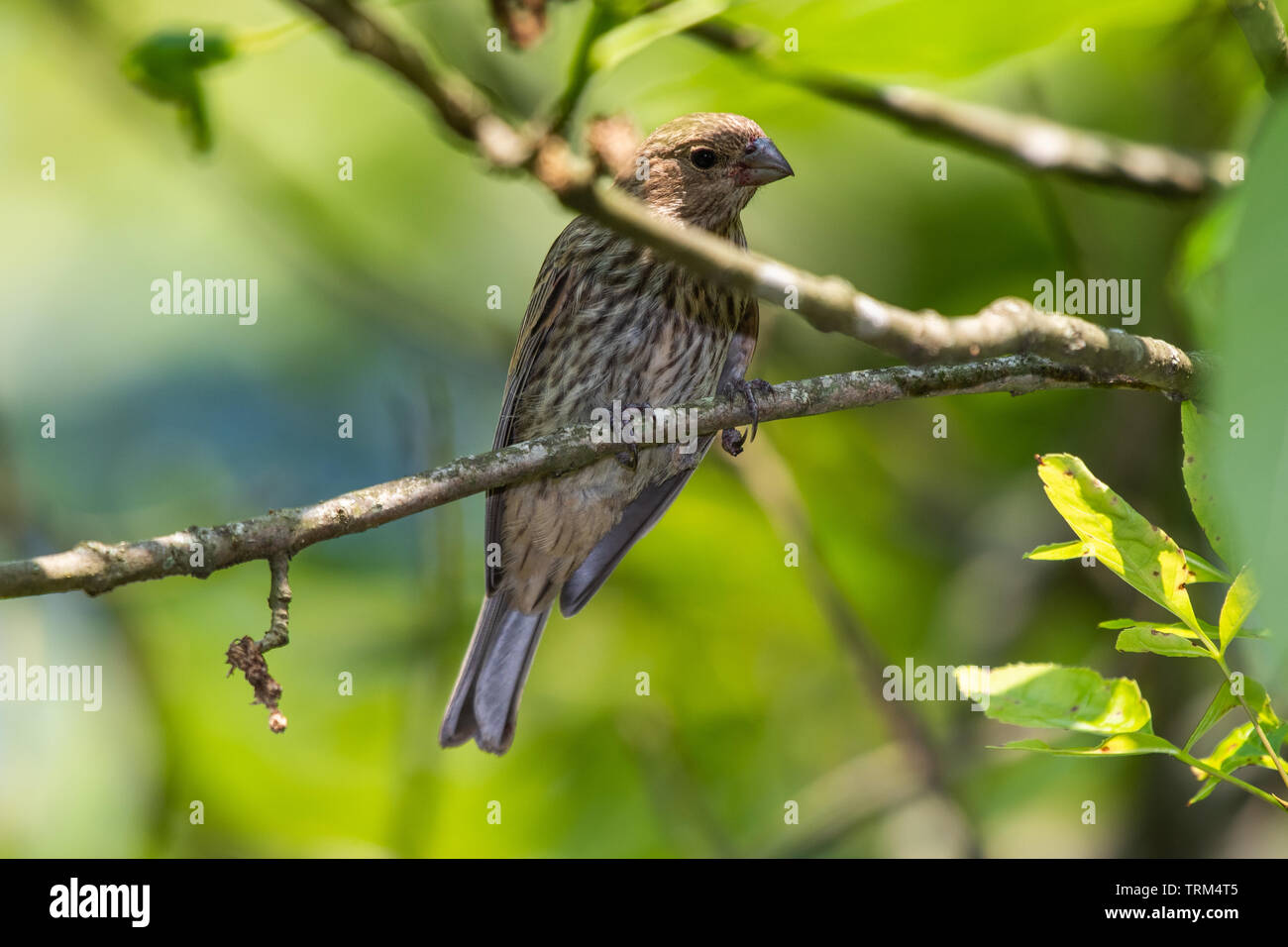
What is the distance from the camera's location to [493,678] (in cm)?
436

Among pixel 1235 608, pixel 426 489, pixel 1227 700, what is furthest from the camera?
pixel 426 489

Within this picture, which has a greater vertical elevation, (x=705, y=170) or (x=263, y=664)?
(x=705, y=170)

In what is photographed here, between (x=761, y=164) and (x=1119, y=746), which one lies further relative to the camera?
(x=761, y=164)

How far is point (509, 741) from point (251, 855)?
3.38 feet

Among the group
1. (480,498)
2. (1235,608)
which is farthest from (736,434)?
(1235,608)

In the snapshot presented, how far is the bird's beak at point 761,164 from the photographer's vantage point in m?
4.08

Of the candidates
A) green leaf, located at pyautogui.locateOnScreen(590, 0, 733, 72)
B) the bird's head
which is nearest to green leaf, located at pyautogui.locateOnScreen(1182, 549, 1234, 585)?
green leaf, located at pyautogui.locateOnScreen(590, 0, 733, 72)

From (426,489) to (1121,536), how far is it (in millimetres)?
1274

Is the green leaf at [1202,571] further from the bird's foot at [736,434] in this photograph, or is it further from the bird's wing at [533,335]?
the bird's wing at [533,335]

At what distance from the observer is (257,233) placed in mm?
5188

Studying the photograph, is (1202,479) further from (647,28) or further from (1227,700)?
(647,28)

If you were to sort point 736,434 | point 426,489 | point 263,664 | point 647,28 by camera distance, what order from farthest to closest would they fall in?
point 736,434
point 426,489
point 263,664
point 647,28

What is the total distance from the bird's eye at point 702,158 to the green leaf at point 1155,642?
3.02m

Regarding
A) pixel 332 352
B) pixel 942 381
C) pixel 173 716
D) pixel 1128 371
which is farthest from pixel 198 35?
pixel 332 352
